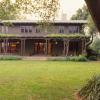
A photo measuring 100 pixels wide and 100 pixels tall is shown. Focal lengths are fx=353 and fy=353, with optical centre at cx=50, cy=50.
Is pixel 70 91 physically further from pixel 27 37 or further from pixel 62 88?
pixel 27 37

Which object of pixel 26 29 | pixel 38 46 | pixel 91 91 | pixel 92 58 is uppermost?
pixel 26 29

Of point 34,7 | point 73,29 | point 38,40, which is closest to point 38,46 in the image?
point 38,40

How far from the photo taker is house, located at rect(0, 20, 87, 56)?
48.3 metres

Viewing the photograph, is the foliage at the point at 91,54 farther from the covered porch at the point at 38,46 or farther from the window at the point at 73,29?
the window at the point at 73,29

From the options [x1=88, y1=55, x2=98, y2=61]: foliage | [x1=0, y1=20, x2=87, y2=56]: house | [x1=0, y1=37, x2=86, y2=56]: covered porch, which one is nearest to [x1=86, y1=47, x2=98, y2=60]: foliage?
[x1=88, y1=55, x2=98, y2=61]: foliage

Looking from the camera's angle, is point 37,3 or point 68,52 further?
point 68,52

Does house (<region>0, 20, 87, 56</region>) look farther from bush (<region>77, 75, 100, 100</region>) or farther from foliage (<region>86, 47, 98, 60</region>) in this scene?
bush (<region>77, 75, 100, 100</region>)

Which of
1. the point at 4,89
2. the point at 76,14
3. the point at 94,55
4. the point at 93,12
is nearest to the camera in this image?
the point at 93,12

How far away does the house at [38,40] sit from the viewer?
48.3 metres

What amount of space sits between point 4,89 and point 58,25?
1369 inches

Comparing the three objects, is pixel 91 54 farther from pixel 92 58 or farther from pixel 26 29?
pixel 26 29

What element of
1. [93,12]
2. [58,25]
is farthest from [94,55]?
[93,12]

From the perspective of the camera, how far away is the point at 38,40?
51.8 metres

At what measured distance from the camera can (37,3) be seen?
58.9 feet
